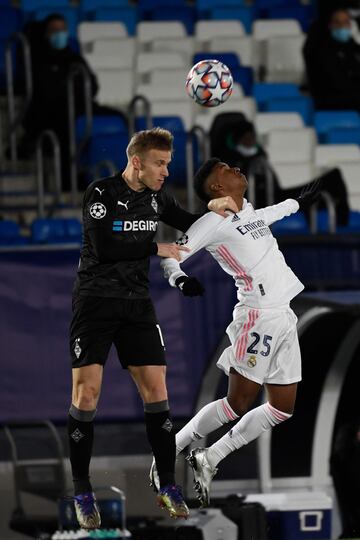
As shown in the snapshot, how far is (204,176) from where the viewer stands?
25.5ft

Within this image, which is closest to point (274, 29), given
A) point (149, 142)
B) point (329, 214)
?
point (329, 214)

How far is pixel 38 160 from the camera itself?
36.1 feet

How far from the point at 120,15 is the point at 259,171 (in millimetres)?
3415

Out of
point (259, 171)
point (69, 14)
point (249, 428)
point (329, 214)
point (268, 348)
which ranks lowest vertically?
point (249, 428)

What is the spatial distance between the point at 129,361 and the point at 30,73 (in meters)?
5.39

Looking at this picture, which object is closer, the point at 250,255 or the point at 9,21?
the point at 250,255

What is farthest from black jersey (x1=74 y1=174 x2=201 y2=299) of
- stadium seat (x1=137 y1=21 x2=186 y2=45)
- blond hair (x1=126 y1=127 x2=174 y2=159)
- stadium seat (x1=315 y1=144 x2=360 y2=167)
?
stadium seat (x1=137 y1=21 x2=186 y2=45)

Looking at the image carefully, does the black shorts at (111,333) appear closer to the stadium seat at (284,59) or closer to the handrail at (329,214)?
the handrail at (329,214)

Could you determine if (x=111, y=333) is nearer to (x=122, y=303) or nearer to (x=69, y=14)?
(x=122, y=303)

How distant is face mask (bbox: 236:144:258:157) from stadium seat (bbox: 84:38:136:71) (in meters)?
2.13

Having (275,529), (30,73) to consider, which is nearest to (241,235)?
(275,529)

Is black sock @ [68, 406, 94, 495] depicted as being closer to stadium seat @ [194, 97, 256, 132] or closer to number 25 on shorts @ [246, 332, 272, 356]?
number 25 on shorts @ [246, 332, 272, 356]

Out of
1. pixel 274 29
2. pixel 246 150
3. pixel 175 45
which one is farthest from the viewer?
pixel 274 29

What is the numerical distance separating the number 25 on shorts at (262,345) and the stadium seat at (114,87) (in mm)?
5989
